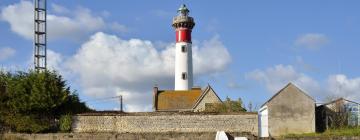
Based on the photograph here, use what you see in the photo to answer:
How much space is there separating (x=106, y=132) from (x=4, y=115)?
18.4ft

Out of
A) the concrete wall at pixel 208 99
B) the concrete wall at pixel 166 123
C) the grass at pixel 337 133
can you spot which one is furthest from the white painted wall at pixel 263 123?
the concrete wall at pixel 208 99

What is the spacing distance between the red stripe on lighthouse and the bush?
24794mm

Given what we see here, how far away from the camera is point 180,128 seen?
3284cm

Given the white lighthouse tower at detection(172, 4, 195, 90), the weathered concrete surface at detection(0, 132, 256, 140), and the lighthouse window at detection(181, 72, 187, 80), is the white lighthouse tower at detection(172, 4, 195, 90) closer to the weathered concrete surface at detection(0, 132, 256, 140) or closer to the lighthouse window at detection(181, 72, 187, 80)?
the lighthouse window at detection(181, 72, 187, 80)

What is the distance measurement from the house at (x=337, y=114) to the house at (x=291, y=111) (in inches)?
51.5

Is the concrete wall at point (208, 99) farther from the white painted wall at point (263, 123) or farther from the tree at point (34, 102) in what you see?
the tree at point (34, 102)

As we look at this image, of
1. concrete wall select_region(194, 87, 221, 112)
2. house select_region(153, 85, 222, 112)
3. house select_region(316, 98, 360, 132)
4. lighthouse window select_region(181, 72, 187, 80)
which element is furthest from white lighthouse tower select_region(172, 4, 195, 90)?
house select_region(316, 98, 360, 132)

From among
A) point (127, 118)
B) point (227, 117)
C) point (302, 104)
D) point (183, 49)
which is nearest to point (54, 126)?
point (127, 118)

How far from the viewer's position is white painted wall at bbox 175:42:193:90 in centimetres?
5553

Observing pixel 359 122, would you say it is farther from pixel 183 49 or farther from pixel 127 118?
pixel 183 49

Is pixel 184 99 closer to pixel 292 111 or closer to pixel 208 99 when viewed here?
pixel 208 99

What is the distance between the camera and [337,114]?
1383 inches

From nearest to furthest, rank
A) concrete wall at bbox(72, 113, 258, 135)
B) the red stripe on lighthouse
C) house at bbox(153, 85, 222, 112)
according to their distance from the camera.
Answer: concrete wall at bbox(72, 113, 258, 135) < house at bbox(153, 85, 222, 112) < the red stripe on lighthouse

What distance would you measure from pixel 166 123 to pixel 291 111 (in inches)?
279
